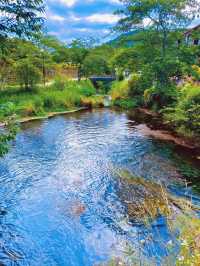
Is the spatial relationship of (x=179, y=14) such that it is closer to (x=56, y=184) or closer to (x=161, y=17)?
(x=161, y=17)

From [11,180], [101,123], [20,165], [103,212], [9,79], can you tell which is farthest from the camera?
[9,79]

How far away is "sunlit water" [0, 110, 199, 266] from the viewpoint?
25.5 ft

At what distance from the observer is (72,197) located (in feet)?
35.0

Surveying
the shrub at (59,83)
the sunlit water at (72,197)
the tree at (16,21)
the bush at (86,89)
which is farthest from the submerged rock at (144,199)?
the bush at (86,89)

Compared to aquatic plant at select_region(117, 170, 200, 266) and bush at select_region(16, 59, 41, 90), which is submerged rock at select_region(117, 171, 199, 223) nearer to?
aquatic plant at select_region(117, 170, 200, 266)

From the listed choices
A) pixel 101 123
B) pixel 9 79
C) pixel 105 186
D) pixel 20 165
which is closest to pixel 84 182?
pixel 105 186

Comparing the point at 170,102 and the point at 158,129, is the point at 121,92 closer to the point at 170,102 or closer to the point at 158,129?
the point at 170,102

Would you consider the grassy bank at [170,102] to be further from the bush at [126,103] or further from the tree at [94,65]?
the tree at [94,65]

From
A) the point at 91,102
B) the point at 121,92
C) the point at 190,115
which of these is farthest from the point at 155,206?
the point at 121,92

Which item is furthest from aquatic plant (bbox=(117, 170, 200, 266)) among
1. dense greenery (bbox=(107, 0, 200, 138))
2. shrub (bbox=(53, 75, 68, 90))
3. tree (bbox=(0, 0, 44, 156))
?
shrub (bbox=(53, 75, 68, 90))

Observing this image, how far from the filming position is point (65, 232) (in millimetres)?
8594

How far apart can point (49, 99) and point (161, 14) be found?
11.3m

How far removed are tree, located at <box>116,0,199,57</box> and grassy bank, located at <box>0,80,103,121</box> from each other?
27.6 feet

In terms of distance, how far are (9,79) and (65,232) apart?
23534 mm
